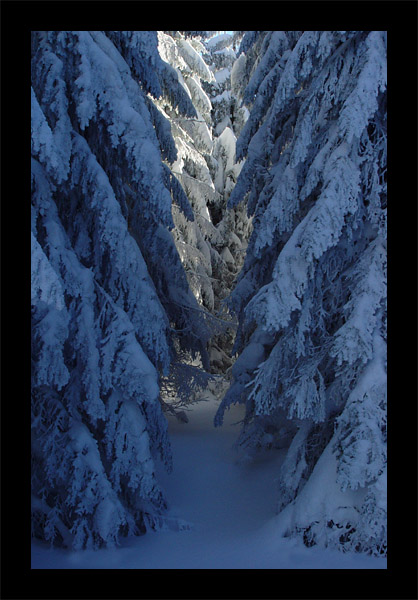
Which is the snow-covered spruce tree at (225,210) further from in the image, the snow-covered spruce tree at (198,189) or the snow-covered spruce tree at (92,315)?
the snow-covered spruce tree at (92,315)

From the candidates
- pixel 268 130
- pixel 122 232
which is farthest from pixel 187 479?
pixel 268 130

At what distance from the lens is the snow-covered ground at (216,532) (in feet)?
17.8

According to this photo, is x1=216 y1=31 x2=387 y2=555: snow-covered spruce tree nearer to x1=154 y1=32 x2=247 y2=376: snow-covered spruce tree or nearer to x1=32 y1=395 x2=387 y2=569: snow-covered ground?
x1=32 y1=395 x2=387 y2=569: snow-covered ground

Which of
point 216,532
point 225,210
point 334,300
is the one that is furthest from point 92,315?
point 225,210

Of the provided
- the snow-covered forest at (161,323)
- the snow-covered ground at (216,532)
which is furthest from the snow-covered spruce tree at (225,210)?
the snow-covered forest at (161,323)

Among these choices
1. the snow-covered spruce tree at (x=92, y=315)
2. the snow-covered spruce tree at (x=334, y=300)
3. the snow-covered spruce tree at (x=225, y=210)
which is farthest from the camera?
the snow-covered spruce tree at (x=225, y=210)

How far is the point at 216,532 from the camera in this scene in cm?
670

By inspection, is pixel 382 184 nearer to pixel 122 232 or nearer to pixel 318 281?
pixel 318 281

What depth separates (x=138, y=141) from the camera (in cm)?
620

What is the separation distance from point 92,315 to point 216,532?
331 centimetres

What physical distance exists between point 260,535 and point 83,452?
2.36 meters

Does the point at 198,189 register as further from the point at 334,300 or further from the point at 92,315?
the point at 92,315

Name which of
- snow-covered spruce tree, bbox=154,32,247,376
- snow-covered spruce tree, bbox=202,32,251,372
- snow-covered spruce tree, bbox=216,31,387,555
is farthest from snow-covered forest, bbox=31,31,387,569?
snow-covered spruce tree, bbox=202,32,251,372

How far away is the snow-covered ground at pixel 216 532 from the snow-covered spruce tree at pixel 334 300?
0.27m
